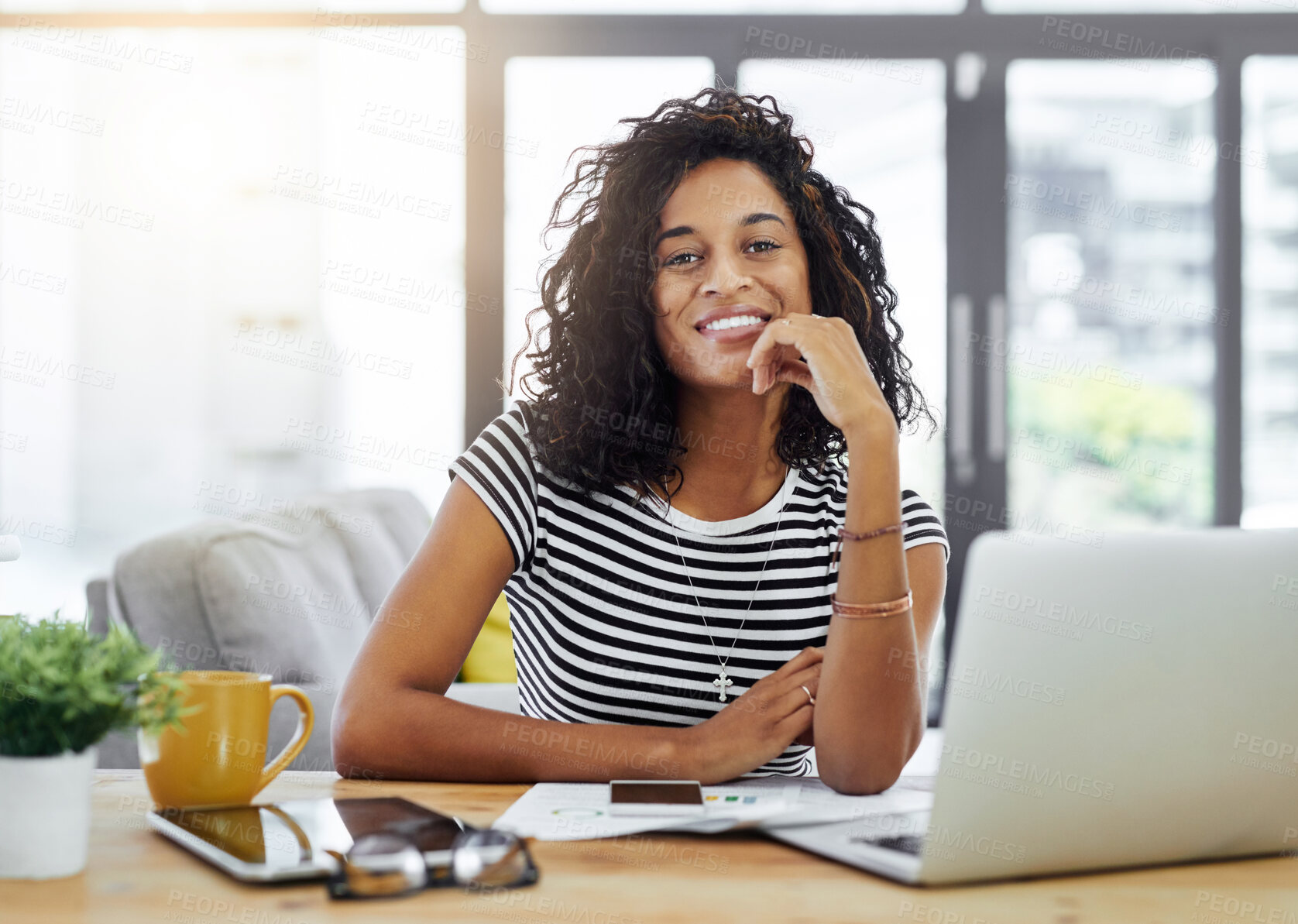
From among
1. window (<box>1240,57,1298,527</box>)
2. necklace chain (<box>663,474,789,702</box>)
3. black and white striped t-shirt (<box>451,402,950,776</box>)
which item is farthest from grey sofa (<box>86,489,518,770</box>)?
window (<box>1240,57,1298,527</box>)

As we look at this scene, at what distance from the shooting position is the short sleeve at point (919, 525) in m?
1.40

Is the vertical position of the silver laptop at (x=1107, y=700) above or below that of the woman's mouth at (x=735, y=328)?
below

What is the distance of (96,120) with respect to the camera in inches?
143

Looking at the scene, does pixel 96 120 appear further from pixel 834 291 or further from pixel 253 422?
pixel 834 291

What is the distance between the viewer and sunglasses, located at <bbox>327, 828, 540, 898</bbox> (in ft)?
2.21

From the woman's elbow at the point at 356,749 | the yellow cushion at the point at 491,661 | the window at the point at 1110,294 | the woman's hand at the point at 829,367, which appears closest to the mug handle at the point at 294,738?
the woman's elbow at the point at 356,749

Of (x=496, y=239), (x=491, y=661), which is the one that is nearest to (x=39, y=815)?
(x=491, y=661)

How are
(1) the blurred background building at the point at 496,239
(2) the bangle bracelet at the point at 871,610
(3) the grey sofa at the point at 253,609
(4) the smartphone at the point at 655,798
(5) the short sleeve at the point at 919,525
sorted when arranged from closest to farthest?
(4) the smartphone at the point at 655,798
(2) the bangle bracelet at the point at 871,610
(5) the short sleeve at the point at 919,525
(3) the grey sofa at the point at 253,609
(1) the blurred background building at the point at 496,239

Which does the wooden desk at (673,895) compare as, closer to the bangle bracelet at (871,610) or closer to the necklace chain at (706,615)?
the bangle bracelet at (871,610)

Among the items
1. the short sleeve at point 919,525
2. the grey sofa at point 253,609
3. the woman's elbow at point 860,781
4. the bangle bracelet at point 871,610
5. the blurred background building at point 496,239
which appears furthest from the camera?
the blurred background building at point 496,239

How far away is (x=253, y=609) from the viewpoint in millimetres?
2016

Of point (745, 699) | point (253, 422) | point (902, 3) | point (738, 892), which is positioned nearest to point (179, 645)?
point (745, 699)

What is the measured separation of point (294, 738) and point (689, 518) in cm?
59

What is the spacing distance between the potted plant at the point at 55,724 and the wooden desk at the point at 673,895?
2cm
